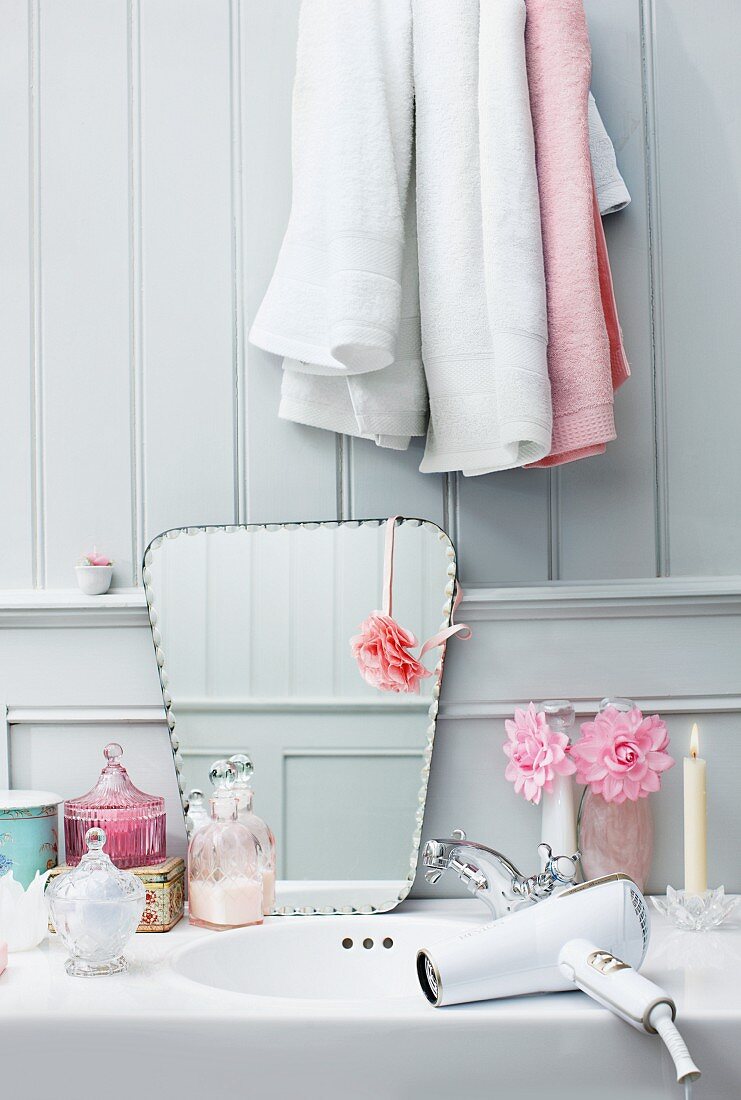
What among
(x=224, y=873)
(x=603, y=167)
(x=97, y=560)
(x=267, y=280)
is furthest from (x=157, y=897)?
(x=603, y=167)

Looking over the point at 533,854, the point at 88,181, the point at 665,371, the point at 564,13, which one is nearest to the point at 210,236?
the point at 88,181

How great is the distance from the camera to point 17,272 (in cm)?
123

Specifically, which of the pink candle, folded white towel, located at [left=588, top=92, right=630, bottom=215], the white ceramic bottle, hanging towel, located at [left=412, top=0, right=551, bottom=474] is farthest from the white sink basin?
folded white towel, located at [left=588, top=92, right=630, bottom=215]

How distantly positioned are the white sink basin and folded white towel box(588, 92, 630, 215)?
887mm

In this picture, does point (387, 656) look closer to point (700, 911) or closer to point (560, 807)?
point (560, 807)

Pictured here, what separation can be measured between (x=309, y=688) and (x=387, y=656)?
0.11 m

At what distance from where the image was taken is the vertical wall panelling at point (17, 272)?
1234 millimetres

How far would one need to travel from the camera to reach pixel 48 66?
123 cm

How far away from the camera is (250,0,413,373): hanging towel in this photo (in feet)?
3.35

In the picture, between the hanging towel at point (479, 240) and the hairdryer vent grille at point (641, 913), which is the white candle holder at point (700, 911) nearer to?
the hairdryer vent grille at point (641, 913)

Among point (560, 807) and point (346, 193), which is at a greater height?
point (346, 193)

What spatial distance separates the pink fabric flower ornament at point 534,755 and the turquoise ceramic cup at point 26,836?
0.56 metres

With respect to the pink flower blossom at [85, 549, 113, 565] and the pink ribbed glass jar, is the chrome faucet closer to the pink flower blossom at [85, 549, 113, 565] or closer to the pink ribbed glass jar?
the pink ribbed glass jar

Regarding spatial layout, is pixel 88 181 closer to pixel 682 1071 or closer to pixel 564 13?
pixel 564 13
